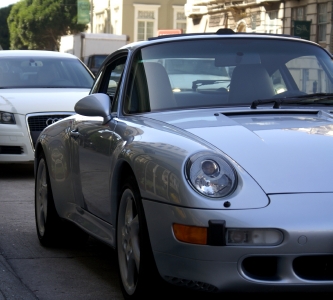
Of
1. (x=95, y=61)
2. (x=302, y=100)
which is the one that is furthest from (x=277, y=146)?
(x=95, y=61)

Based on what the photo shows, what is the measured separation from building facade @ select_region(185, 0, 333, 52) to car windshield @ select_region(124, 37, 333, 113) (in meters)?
32.6

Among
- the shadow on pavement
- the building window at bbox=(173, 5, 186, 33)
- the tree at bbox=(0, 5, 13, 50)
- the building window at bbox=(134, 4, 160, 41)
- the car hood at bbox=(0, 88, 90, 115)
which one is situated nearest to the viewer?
the car hood at bbox=(0, 88, 90, 115)

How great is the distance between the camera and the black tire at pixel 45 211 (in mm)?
6398

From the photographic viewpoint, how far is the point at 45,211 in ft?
21.4

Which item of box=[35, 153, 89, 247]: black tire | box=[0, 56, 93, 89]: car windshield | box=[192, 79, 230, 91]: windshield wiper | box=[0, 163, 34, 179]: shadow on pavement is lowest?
box=[0, 163, 34, 179]: shadow on pavement

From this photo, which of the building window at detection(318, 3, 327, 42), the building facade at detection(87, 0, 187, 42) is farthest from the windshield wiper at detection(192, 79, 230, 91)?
the building facade at detection(87, 0, 187, 42)

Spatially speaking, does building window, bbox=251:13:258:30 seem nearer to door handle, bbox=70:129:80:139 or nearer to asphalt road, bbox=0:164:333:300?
asphalt road, bbox=0:164:333:300

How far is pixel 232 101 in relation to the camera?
5.29m

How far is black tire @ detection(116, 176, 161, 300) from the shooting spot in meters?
4.26

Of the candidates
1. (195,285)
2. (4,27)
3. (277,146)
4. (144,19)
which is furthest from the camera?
(4,27)

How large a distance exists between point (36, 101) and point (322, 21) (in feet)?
96.8

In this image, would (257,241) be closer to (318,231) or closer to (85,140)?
(318,231)

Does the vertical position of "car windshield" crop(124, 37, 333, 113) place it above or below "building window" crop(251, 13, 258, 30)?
below

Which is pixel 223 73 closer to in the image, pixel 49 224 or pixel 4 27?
pixel 49 224
